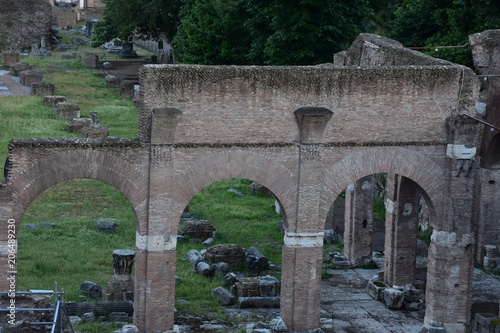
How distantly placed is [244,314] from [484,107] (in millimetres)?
9545

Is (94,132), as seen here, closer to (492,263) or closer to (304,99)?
(492,263)

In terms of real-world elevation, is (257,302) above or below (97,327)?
above

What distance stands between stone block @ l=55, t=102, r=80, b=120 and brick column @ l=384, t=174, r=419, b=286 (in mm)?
21296

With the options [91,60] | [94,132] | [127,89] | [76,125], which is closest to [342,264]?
[94,132]

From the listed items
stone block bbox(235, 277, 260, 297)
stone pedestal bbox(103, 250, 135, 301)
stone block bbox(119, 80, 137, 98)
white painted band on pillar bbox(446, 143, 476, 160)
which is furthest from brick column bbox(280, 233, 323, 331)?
stone block bbox(119, 80, 137, 98)

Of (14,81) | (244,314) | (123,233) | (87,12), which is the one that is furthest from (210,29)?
(87,12)

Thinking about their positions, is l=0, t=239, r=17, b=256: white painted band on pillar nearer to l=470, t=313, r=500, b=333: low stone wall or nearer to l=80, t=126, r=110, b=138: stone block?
l=470, t=313, r=500, b=333: low stone wall

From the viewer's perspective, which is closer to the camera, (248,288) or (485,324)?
(485,324)

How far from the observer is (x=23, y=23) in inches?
2544

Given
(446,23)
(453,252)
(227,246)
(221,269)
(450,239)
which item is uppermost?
(446,23)

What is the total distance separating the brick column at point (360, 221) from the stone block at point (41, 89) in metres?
24.7

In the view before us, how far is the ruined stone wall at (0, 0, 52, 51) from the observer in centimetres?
6381

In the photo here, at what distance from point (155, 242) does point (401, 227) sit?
23.7 feet

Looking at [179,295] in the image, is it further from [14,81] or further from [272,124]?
[14,81]
